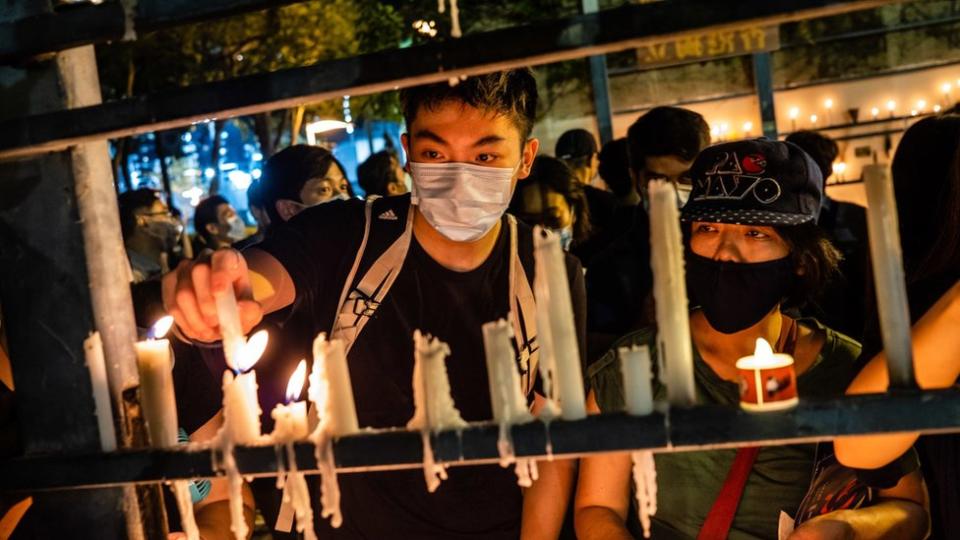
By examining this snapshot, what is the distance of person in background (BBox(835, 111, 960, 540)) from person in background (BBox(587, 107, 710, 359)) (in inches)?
57.7

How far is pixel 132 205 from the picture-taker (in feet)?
23.7

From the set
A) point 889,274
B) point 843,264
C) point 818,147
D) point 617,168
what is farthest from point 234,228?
point 889,274

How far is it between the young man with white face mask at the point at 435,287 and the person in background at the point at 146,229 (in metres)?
4.07

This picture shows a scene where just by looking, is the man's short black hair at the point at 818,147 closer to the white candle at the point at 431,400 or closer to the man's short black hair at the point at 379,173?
the man's short black hair at the point at 379,173

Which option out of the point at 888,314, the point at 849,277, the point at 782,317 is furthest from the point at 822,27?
the point at 888,314

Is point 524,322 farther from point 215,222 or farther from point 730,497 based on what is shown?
point 215,222

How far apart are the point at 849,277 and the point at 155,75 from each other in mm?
21339

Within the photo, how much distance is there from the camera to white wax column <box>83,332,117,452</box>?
1.52 metres

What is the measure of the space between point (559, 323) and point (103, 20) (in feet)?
2.72

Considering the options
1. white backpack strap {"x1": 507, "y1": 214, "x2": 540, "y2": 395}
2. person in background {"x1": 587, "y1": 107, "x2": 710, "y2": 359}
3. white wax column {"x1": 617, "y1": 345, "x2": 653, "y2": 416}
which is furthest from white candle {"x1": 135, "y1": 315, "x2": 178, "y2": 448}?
person in background {"x1": 587, "y1": 107, "x2": 710, "y2": 359}

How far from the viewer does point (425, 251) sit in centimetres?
266


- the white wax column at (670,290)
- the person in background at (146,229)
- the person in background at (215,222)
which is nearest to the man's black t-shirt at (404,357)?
the white wax column at (670,290)

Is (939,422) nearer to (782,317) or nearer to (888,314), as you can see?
(888,314)

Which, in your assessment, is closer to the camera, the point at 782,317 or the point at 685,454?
the point at 685,454
